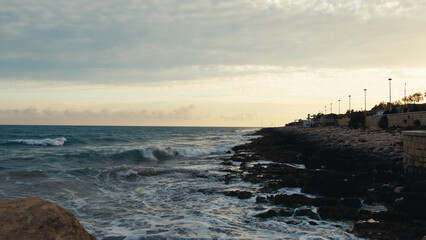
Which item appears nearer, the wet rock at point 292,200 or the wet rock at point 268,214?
the wet rock at point 268,214

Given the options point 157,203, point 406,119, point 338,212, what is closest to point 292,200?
point 338,212

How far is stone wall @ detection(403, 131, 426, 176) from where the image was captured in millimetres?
11844

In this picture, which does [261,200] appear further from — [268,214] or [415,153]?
[415,153]

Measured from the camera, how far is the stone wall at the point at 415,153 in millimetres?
11844

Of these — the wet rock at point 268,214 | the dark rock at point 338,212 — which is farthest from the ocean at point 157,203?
the dark rock at point 338,212

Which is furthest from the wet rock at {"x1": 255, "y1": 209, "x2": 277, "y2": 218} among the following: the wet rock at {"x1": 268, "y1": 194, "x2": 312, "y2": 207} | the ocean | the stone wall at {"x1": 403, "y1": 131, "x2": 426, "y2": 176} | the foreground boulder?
the stone wall at {"x1": 403, "y1": 131, "x2": 426, "y2": 176}

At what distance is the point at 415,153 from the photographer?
1243cm

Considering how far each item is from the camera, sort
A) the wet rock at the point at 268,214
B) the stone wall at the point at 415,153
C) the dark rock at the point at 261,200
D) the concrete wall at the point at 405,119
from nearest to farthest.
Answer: the wet rock at the point at 268,214 < the dark rock at the point at 261,200 < the stone wall at the point at 415,153 < the concrete wall at the point at 405,119

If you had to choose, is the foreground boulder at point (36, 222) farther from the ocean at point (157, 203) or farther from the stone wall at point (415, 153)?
the stone wall at point (415, 153)

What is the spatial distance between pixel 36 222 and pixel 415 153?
13.8 meters

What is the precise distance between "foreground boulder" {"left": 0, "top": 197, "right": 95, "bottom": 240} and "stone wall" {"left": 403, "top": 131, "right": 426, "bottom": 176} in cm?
1259

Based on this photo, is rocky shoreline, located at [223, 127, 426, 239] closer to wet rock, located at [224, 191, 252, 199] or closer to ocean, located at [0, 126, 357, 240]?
wet rock, located at [224, 191, 252, 199]

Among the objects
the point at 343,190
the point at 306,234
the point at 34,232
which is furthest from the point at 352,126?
the point at 34,232

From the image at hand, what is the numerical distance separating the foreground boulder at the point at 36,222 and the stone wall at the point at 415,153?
496 inches
